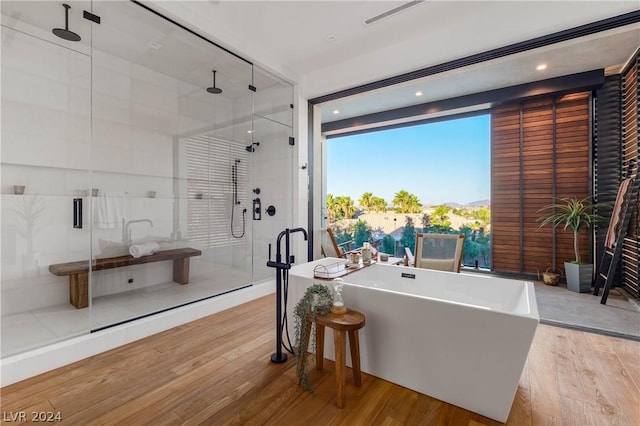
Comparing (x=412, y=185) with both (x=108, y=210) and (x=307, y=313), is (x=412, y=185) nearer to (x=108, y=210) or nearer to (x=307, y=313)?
(x=307, y=313)

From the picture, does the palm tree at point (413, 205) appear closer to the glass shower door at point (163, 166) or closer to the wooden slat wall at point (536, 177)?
the wooden slat wall at point (536, 177)

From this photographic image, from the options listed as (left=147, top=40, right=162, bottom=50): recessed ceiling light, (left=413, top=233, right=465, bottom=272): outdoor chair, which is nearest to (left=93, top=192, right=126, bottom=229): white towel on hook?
(left=147, top=40, right=162, bottom=50): recessed ceiling light

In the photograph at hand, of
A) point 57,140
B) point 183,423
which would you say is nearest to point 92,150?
point 57,140

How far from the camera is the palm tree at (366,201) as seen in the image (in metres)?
6.25

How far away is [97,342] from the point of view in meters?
2.29

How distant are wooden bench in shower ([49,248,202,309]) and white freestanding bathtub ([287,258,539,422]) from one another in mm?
1734

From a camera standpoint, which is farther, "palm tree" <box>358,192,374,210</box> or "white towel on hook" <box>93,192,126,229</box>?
"palm tree" <box>358,192,374,210</box>

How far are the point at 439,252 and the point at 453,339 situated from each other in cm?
194

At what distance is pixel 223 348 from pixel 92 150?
2.27m

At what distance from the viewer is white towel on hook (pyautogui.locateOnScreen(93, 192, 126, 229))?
8.81ft

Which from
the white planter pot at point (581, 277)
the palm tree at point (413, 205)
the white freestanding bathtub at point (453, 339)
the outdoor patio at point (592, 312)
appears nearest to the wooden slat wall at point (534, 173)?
the white planter pot at point (581, 277)

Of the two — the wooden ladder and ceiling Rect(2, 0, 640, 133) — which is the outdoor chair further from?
ceiling Rect(2, 0, 640, 133)

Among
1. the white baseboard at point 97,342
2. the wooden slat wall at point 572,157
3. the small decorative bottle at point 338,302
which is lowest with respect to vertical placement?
the white baseboard at point 97,342

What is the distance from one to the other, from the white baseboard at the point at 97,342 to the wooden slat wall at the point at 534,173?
14.9ft
